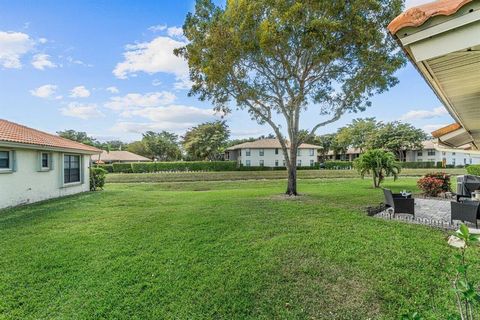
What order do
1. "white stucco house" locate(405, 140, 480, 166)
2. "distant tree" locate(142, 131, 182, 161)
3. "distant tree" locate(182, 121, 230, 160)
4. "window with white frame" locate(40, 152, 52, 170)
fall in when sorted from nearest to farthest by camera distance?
"window with white frame" locate(40, 152, 52, 170) < "distant tree" locate(182, 121, 230, 160) < "white stucco house" locate(405, 140, 480, 166) < "distant tree" locate(142, 131, 182, 161)

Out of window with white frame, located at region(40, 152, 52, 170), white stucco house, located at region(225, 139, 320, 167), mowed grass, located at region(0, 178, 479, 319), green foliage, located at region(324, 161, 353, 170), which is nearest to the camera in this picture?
mowed grass, located at region(0, 178, 479, 319)

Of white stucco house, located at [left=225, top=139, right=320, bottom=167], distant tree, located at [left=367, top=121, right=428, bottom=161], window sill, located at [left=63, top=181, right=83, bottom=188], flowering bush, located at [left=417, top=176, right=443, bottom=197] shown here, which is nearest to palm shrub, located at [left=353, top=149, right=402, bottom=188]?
flowering bush, located at [left=417, top=176, right=443, bottom=197]

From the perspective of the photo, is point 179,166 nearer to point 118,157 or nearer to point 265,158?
point 265,158

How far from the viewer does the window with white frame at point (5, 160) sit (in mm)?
10914

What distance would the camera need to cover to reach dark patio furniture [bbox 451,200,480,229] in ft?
22.5

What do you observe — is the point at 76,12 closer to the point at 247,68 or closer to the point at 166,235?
the point at 247,68

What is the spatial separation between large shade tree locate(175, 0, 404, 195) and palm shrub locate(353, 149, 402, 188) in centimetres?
382

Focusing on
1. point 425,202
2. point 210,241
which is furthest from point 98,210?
point 425,202

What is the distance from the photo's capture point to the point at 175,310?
4.11 metres

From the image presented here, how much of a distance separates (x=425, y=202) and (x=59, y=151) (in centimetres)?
1779

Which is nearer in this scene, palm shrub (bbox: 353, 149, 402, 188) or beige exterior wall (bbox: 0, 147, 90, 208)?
beige exterior wall (bbox: 0, 147, 90, 208)

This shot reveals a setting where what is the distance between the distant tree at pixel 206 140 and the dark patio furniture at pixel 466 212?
45.9m

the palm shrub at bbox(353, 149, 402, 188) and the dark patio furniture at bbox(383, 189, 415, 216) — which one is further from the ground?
the palm shrub at bbox(353, 149, 402, 188)

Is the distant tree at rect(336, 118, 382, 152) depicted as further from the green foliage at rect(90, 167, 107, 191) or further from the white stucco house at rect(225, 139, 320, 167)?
the green foliage at rect(90, 167, 107, 191)
